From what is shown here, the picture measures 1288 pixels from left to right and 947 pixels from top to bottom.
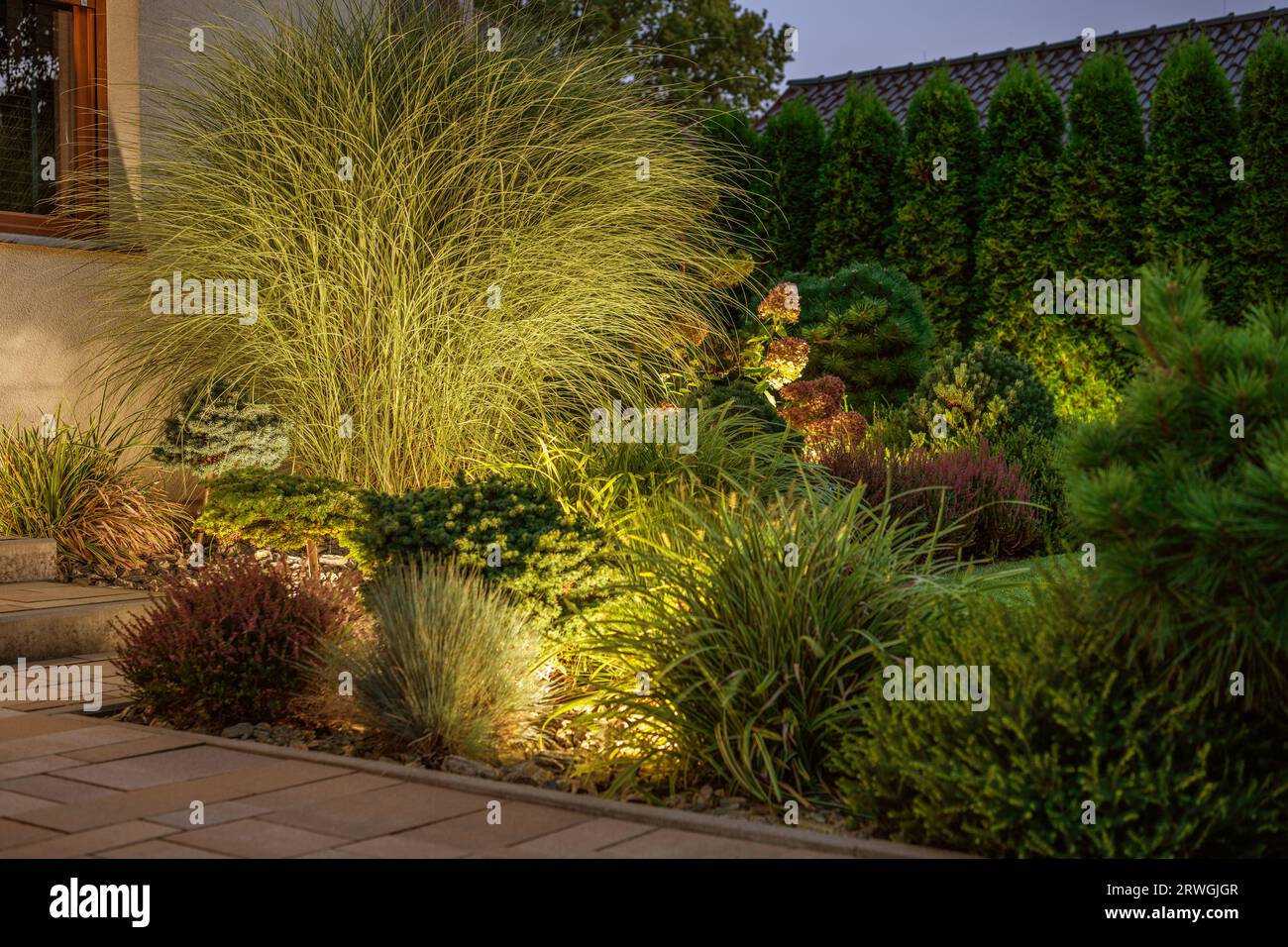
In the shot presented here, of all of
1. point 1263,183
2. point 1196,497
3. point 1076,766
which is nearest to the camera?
point 1196,497

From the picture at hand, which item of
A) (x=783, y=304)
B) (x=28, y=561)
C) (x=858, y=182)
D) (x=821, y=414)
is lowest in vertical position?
(x=28, y=561)

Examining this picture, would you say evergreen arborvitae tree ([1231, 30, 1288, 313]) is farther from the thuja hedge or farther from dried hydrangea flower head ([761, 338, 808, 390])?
dried hydrangea flower head ([761, 338, 808, 390])

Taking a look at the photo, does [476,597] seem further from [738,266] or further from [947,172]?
[947,172]

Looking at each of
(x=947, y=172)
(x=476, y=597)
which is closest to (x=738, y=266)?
(x=947, y=172)

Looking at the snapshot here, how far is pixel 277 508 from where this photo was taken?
486cm

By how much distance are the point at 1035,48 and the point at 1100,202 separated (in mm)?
5164

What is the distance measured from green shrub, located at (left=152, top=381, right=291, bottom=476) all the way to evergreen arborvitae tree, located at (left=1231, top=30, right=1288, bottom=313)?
706 cm

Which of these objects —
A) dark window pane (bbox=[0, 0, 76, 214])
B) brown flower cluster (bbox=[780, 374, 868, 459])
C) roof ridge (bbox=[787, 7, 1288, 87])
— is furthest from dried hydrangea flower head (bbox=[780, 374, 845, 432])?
roof ridge (bbox=[787, 7, 1288, 87])

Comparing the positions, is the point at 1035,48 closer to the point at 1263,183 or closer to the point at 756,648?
the point at 1263,183

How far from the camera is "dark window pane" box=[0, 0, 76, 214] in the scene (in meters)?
6.88

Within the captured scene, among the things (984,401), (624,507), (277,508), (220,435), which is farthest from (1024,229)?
(277,508)

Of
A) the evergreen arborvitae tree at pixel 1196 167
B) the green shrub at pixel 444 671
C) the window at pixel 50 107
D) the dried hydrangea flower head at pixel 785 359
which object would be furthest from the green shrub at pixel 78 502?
the evergreen arborvitae tree at pixel 1196 167

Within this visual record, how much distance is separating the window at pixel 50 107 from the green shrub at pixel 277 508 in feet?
8.77

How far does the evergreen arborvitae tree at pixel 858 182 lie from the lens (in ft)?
35.6
